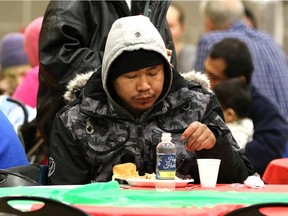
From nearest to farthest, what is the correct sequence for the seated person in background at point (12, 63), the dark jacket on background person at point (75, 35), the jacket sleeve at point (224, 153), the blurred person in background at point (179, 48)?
the jacket sleeve at point (224, 153), the dark jacket on background person at point (75, 35), the seated person in background at point (12, 63), the blurred person in background at point (179, 48)

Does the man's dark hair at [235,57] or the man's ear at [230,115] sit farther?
the man's dark hair at [235,57]

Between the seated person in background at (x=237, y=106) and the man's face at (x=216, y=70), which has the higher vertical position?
the man's face at (x=216, y=70)

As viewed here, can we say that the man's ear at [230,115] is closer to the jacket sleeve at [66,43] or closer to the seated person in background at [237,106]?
the seated person in background at [237,106]

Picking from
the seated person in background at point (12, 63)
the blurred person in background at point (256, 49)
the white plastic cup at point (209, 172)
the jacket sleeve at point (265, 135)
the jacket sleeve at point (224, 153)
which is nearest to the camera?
the white plastic cup at point (209, 172)

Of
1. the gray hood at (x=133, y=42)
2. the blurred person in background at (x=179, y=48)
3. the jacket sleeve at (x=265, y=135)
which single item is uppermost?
the gray hood at (x=133, y=42)

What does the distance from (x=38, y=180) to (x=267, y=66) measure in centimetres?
353

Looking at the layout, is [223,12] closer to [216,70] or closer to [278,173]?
[216,70]

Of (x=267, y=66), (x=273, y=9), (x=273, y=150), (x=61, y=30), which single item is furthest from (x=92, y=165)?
(x=273, y=9)

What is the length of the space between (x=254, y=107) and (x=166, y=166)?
115 inches

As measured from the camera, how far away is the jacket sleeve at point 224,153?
14.1 feet

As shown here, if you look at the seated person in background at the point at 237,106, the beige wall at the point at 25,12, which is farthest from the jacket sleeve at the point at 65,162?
the beige wall at the point at 25,12

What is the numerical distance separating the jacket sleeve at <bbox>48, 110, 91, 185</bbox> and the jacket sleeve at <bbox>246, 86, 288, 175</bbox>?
2.31m

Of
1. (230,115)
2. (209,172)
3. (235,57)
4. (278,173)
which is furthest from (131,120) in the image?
(235,57)

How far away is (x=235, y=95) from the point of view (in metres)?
6.79
